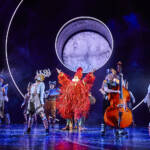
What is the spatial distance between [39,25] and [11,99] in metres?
2.96

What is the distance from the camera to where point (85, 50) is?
8.96 m

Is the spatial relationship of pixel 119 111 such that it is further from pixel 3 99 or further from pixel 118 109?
pixel 3 99

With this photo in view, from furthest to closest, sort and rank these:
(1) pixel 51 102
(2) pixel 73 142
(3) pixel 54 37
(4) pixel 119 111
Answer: (3) pixel 54 37 → (1) pixel 51 102 → (4) pixel 119 111 → (2) pixel 73 142

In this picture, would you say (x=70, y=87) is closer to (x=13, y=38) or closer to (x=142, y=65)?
(x=142, y=65)

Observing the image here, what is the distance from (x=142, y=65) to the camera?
698cm

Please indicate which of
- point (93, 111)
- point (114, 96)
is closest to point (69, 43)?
point (93, 111)

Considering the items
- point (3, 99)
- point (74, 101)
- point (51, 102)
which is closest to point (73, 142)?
point (74, 101)

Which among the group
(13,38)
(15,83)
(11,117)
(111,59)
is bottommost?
(11,117)

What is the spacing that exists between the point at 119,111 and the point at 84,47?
564 cm

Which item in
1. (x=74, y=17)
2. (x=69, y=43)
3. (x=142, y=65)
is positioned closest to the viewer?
(x=142, y=65)

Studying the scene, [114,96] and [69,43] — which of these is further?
[69,43]

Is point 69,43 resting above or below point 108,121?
above

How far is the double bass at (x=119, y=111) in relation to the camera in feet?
12.0

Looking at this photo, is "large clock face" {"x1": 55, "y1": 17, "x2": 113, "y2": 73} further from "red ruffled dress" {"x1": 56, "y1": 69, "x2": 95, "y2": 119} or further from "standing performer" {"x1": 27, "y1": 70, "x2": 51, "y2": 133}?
"standing performer" {"x1": 27, "y1": 70, "x2": 51, "y2": 133}
